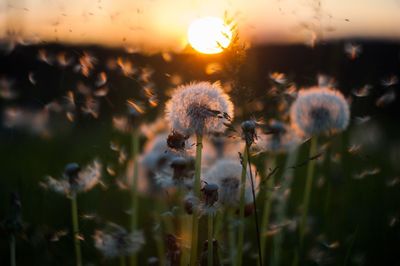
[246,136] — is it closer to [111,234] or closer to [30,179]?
[111,234]

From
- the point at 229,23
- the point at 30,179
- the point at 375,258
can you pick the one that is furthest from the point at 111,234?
the point at 30,179

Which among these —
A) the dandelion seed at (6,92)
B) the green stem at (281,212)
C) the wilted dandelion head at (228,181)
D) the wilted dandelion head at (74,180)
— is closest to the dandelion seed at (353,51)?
the green stem at (281,212)

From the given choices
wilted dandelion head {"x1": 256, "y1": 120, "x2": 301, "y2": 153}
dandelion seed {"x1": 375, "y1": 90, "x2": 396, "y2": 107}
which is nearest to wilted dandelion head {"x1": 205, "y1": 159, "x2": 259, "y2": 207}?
wilted dandelion head {"x1": 256, "y1": 120, "x2": 301, "y2": 153}

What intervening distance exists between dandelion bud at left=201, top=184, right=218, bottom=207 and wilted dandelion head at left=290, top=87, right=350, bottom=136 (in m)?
1.05

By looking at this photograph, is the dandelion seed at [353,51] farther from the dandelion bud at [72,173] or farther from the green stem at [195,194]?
the dandelion bud at [72,173]

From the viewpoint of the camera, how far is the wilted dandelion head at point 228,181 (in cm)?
264

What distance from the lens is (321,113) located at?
298 centimetres

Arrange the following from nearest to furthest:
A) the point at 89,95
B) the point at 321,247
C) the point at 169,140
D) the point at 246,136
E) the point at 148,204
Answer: the point at 246,136 < the point at 169,140 < the point at 321,247 < the point at 89,95 < the point at 148,204

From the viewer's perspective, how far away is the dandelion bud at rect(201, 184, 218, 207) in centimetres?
204

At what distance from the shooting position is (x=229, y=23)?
6.69ft

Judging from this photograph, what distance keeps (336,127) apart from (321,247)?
681 millimetres

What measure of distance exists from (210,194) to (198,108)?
1.09 feet

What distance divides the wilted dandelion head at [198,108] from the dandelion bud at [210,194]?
Result: 215 millimetres

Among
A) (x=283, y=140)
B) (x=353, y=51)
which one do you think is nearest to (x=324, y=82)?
(x=353, y=51)
